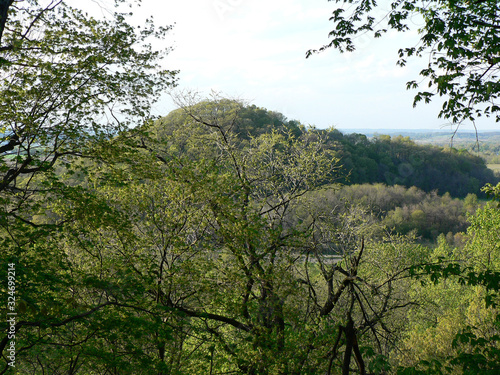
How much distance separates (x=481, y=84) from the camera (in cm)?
589

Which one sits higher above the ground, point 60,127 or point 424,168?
point 60,127

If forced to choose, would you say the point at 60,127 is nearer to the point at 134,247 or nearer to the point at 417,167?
the point at 134,247

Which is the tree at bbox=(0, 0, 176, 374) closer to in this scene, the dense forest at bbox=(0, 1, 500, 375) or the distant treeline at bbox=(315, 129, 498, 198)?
the dense forest at bbox=(0, 1, 500, 375)

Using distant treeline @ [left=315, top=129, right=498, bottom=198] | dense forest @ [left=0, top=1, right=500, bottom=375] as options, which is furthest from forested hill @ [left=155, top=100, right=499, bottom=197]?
dense forest @ [left=0, top=1, right=500, bottom=375]

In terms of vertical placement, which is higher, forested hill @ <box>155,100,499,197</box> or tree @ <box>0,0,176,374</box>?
tree @ <box>0,0,176,374</box>

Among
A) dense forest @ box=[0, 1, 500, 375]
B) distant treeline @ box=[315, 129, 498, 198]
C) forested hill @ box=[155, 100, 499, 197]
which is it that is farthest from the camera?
distant treeline @ box=[315, 129, 498, 198]

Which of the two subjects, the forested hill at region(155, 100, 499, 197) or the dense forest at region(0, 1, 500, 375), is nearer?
the dense forest at region(0, 1, 500, 375)

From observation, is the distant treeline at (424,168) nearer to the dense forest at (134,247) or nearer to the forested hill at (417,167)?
the forested hill at (417,167)

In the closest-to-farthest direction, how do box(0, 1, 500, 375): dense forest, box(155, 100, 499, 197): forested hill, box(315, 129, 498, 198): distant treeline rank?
box(0, 1, 500, 375): dense forest < box(155, 100, 499, 197): forested hill < box(315, 129, 498, 198): distant treeline

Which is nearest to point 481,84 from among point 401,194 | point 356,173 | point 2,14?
point 2,14

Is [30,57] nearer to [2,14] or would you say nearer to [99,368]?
[2,14]

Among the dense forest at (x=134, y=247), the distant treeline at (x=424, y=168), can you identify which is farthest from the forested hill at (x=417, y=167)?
the dense forest at (x=134, y=247)

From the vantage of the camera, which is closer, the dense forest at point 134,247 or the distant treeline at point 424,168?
the dense forest at point 134,247

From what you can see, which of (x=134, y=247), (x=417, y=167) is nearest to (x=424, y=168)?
(x=417, y=167)
